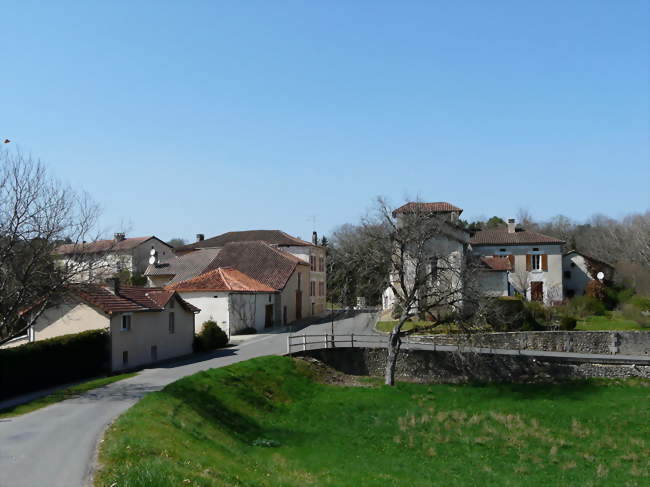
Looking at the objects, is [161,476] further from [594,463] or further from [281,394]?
[281,394]

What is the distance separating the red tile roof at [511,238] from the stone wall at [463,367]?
2735cm

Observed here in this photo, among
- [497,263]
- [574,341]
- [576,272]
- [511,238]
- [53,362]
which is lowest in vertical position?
[574,341]

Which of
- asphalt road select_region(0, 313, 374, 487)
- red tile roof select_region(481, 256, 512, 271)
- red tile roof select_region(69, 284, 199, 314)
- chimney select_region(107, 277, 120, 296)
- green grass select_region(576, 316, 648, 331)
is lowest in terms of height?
green grass select_region(576, 316, 648, 331)

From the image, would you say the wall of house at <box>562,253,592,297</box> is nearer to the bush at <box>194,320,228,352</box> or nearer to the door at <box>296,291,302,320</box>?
the door at <box>296,291,302,320</box>

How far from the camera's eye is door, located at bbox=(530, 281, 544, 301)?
56.4 meters

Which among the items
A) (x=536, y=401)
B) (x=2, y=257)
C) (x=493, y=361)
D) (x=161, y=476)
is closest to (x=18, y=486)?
(x=161, y=476)

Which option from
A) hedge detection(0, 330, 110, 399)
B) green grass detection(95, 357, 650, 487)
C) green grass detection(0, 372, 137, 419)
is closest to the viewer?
green grass detection(95, 357, 650, 487)

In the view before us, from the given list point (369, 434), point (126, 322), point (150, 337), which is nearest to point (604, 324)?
point (369, 434)

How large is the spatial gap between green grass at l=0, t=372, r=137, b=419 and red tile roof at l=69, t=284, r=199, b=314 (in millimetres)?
3061

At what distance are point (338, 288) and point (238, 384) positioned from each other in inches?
374

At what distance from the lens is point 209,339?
34.5m

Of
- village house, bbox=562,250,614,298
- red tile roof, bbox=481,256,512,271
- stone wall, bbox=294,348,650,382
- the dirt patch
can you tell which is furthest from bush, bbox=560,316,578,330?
village house, bbox=562,250,614,298

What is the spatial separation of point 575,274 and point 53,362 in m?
51.9

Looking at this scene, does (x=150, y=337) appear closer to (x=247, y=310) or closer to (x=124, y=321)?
(x=124, y=321)
